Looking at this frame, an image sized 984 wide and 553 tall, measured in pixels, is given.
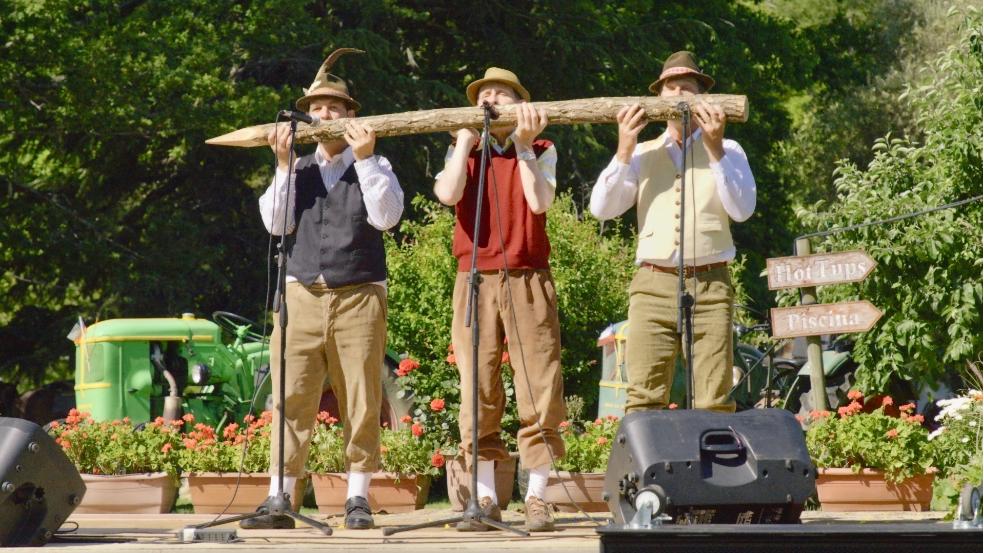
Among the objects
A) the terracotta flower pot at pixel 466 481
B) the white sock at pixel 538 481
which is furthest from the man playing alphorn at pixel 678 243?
the terracotta flower pot at pixel 466 481

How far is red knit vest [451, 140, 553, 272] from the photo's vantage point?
605cm

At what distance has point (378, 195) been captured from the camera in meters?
6.02

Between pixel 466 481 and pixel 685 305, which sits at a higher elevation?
pixel 685 305

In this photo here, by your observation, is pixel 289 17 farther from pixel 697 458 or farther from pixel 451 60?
pixel 697 458

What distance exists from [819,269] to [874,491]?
120cm

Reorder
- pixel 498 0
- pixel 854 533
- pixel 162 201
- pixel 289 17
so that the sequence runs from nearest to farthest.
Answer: pixel 854 533, pixel 289 17, pixel 162 201, pixel 498 0

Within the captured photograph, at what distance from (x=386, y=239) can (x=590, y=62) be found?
26.1ft

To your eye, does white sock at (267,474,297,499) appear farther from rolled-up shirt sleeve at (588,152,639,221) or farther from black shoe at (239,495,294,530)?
rolled-up shirt sleeve at (588,152,639,221)

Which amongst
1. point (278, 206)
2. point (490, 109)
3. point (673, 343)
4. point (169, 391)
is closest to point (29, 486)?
point (278, 206)

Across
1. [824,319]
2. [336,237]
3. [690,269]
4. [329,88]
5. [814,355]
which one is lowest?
[814,355]

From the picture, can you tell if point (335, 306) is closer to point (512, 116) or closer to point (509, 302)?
point (509, 302)

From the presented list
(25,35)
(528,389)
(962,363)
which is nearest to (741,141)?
(25,35)

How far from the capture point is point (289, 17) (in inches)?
628

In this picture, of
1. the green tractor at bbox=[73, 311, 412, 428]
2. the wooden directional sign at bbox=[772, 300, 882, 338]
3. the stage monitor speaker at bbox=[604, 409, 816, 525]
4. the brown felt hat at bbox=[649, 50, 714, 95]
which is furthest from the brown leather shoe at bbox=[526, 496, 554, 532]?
the green tractor at bbox=[73, 311, 412, 428]
